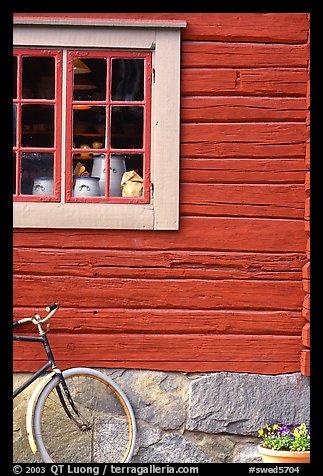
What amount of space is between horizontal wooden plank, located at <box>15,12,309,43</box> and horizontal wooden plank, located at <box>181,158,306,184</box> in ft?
2.78

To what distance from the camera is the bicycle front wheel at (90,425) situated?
22.6 feet

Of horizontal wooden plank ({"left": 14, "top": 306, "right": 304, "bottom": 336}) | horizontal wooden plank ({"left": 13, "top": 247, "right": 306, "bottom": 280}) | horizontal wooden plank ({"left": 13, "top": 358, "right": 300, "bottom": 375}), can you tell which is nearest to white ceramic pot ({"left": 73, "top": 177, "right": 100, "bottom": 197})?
horizontal wooden plank ({"left": 13, "top": 247, "right": 306, "bottom": 280})

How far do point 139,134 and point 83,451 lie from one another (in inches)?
88.4

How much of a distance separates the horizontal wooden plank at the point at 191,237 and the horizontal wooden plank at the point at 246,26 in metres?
1.27

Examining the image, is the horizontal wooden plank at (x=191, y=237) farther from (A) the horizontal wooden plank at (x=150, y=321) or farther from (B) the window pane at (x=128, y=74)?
(B) the window pane at (x=128, y=74)

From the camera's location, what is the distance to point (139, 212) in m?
6.89

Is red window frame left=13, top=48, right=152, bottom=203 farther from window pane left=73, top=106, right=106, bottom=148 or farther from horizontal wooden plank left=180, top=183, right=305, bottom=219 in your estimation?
horizontal wooden plank left=180, top=183, right=305, bottom=219

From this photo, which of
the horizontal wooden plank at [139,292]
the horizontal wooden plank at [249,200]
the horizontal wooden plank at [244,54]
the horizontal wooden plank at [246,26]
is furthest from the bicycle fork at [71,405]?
the horizontal wooden plank at [246,26]

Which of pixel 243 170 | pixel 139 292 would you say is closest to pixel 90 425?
pixel 139 292

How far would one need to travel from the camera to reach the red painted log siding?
22.7 feet

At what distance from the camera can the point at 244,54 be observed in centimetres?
693

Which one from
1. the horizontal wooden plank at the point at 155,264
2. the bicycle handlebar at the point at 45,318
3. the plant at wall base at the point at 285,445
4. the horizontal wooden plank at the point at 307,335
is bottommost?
the plant at wall base at the point at 285,445
